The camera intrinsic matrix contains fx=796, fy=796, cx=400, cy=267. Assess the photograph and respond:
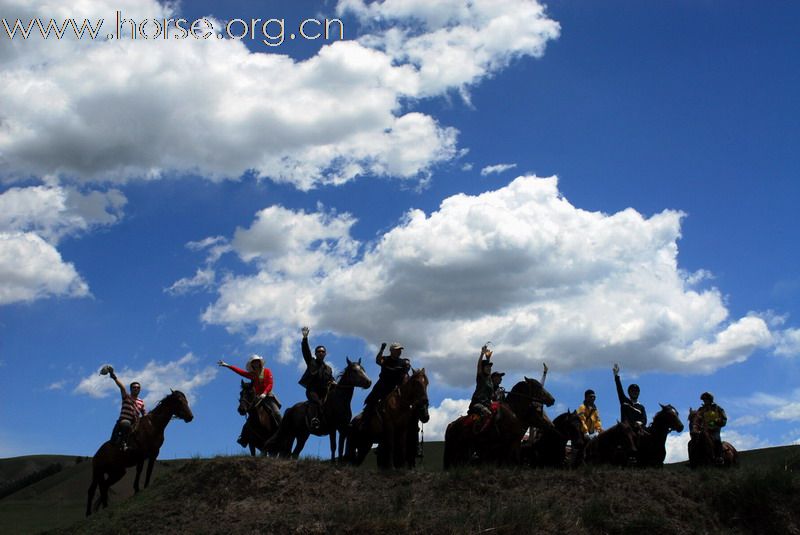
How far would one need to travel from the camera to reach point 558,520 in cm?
1706

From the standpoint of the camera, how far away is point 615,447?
2072 centimetres

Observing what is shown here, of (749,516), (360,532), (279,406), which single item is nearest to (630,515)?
(749,516)

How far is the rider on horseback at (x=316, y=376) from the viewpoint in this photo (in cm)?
2106

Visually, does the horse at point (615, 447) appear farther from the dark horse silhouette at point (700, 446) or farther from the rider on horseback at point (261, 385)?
the rider on horseback at point (261, 385)

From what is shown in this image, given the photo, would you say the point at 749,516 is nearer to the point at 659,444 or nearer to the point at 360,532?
the point at 659,444

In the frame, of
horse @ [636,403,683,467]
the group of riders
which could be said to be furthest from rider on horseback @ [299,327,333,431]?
horse @ [636,403,683,467]

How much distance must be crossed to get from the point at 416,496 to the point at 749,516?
7.46 meters

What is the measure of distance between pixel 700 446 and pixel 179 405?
45.8ft

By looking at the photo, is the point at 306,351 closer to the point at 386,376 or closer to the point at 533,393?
Answer: the point at 386,376

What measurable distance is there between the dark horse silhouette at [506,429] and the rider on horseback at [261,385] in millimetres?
4871

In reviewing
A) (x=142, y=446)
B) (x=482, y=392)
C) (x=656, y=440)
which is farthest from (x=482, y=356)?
(x=142, y=446)

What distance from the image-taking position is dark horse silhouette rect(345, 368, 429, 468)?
64.1 feet

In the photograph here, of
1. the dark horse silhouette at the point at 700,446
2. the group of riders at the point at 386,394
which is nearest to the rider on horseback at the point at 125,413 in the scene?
the group of riders at the point at 386,394

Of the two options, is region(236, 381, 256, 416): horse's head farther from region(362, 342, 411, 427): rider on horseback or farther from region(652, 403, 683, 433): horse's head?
region(652, 403, 683, 433): horse's head
